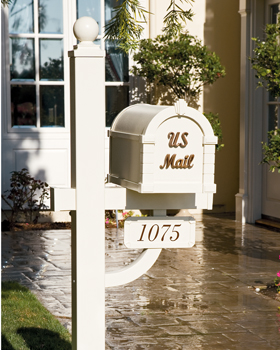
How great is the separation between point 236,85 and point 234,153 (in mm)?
1106

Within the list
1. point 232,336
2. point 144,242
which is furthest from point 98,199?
point 232,336

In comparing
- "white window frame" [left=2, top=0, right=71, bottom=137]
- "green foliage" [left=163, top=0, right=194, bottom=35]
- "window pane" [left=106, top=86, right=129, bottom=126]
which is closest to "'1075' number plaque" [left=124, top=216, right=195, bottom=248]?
"green foliage" [left=163, top=0, right=194, bottom=35]

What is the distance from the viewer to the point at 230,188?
1005cm

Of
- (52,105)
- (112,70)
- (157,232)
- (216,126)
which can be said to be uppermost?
(112,70)

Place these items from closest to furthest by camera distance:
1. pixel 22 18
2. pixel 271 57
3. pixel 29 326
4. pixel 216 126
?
1. pixel 29 326
2. pixel 271 57
3. pixel 216 126
4. pixel 22 18

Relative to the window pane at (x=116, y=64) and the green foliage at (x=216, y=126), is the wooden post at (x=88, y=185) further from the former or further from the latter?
the window pane at (x=116, y=64)

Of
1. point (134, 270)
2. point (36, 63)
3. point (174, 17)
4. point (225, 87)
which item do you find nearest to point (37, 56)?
point (36, 63)

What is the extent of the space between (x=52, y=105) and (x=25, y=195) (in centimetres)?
147

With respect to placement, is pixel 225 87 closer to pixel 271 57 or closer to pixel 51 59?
pixel 51 59

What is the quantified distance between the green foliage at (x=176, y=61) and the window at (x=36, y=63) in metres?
1.28

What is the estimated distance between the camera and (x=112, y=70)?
31.4 feet

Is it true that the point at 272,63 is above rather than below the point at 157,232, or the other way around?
above

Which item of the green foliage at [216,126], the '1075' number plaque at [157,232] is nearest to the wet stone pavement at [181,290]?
the green foliage at [216,126]

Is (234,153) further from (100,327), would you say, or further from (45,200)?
(100,327)
